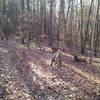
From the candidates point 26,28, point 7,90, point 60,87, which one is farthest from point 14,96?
point 26,28

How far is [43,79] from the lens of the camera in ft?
23.7

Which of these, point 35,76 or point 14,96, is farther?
point 35,76

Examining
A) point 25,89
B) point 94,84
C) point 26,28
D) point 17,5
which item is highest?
point 17,5

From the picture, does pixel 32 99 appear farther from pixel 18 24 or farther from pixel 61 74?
pixel 18 24

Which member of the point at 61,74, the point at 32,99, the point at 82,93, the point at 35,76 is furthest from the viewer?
the point at 61,74

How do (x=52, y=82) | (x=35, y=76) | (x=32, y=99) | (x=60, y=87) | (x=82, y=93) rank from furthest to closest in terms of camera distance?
(x=35, y=76) < (x=52, y=82) < (x=60, y=87) < (x=82, y=93) < (x=32, y=99)

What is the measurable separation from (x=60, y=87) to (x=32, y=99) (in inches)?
68.3

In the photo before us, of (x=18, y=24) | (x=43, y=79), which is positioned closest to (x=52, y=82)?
(x=43, y=79)

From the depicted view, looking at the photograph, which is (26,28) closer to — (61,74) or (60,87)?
(61,74)

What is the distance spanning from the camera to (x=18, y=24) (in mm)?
31484

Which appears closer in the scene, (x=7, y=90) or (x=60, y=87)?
(x=7, y=90)

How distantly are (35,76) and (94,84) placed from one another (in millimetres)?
2836

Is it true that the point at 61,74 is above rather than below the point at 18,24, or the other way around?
below

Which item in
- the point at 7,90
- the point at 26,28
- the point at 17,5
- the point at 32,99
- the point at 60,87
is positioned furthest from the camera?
the point at 17,5
